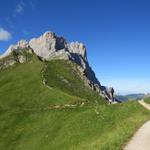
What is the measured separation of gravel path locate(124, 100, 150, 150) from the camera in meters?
34.5

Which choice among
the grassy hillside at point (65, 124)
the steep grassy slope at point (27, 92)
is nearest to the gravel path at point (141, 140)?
the grassy hillside at point (65, 124)

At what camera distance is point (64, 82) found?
123 metres

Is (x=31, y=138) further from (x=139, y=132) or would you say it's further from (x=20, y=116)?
(x=139, y=132)

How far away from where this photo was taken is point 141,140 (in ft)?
123

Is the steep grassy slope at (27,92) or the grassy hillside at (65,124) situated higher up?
the steep grassy slope at (27,92)

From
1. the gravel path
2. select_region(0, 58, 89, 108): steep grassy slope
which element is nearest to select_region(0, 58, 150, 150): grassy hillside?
select_region(0, 58, 89, 108): steep grassy slope

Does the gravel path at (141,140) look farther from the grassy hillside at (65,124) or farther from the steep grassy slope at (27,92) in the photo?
the steep grassy slope at (27,92)

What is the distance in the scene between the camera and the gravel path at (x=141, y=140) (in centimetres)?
3450

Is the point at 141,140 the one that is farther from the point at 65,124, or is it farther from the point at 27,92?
the point at 27,92

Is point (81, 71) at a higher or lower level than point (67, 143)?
higher

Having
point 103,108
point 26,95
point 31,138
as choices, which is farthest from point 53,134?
point 26,95

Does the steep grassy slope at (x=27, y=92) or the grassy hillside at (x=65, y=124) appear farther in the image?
the steep grassy slope at (x=27, y=92)

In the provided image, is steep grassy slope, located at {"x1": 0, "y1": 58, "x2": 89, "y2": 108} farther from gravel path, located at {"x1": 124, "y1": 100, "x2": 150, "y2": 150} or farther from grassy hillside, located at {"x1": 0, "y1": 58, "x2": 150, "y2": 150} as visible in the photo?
gravel path, located at {"x1": 124, "y1": 100, "x2": 150, "y2": 150}

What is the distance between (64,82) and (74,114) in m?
57.9
